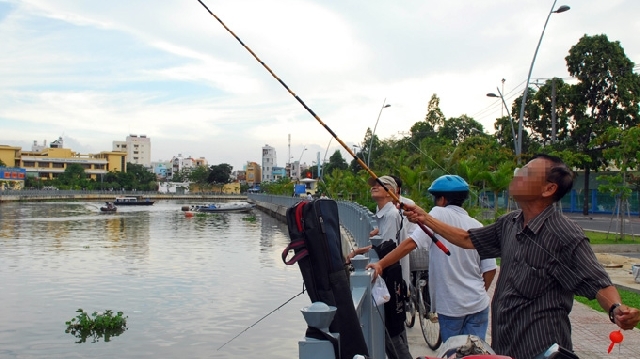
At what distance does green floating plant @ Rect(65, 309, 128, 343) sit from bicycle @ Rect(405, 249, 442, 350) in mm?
8417

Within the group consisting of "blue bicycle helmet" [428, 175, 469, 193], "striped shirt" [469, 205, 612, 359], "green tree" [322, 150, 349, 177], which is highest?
"green tree" [322, 150, 349, 177]

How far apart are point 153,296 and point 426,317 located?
11.9 meters

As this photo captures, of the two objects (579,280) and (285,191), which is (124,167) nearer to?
(285,191)

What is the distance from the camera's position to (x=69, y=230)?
39.0m

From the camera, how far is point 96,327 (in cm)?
1359

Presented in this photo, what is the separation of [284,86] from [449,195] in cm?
157

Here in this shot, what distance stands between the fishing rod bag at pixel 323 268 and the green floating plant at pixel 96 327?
1120 cm

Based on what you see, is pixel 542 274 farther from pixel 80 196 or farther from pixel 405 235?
pixel 80 196

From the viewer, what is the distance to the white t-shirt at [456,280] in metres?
4.16

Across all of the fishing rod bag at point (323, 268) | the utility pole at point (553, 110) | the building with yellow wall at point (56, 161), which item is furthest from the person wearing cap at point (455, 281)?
the building with yellow wall at point (56, 161)

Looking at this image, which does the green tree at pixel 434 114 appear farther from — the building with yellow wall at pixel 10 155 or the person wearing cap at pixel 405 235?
the building with yellow wall at pixel 10 155

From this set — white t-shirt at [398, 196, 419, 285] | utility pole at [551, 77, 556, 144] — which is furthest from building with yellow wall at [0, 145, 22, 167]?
white t-shirt at [398, 196, 419, 285]

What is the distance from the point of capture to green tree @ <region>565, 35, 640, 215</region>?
35.3 m

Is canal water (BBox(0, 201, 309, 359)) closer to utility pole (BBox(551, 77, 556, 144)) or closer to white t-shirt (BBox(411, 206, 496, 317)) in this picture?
white t-shirt (BBox(411, 206, 496, 317))
